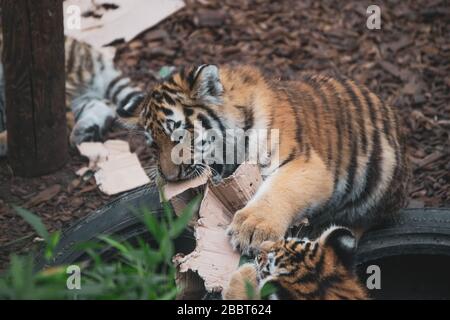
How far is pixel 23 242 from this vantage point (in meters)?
4.87

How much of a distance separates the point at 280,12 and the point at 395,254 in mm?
3196

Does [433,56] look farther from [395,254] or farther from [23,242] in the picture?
[23,242]

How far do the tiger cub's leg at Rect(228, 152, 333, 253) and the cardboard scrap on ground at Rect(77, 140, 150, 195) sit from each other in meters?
1.52

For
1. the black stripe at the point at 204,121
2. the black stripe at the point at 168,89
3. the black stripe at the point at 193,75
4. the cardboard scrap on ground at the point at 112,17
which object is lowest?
the black stripe at the point at 204,121

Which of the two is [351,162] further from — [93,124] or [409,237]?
[93,124]

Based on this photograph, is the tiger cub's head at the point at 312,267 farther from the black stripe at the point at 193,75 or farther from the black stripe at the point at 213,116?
the black stripe at the point at 193,75

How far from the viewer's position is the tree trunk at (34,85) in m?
5.05

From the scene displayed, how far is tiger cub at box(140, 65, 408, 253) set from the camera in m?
3.98

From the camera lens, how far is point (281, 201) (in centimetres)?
392

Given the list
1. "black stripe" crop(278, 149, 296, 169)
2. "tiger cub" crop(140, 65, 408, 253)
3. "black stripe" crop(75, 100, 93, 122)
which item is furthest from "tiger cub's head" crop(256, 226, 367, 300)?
"black stripe" crop(75, 100, 93, 122)

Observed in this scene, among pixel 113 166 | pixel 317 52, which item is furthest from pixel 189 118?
pixel 317 52

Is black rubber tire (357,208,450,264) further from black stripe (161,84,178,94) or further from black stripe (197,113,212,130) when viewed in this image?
black stripe (161,84,178,94)

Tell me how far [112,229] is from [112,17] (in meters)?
3.00

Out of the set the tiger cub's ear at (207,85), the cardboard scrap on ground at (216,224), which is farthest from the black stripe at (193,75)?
the cardboard scrap on ground at (216,224)
